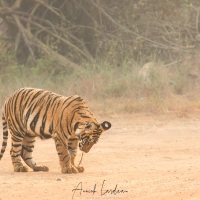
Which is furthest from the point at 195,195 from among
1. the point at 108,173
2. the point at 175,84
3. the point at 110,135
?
the point at 175,84

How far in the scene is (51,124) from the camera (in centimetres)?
902

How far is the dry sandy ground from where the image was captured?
7.41 metres

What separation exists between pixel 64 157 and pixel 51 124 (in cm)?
43

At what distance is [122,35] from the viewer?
18734 millimetres

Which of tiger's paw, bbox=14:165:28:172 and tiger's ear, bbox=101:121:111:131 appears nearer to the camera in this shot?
tiger's ear, bbox=101:121:111:131

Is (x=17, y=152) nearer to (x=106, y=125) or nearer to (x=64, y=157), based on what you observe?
(x=64, y=157)

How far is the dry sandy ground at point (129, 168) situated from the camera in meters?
7.41

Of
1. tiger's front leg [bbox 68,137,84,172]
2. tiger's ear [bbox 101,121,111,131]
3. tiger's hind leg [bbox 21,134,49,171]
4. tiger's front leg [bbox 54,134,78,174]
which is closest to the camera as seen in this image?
tiger's ear [bbox 101,121,111,131]

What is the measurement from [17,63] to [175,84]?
4069mm

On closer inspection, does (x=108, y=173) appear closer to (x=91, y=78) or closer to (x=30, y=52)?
(x=91, y=78)
